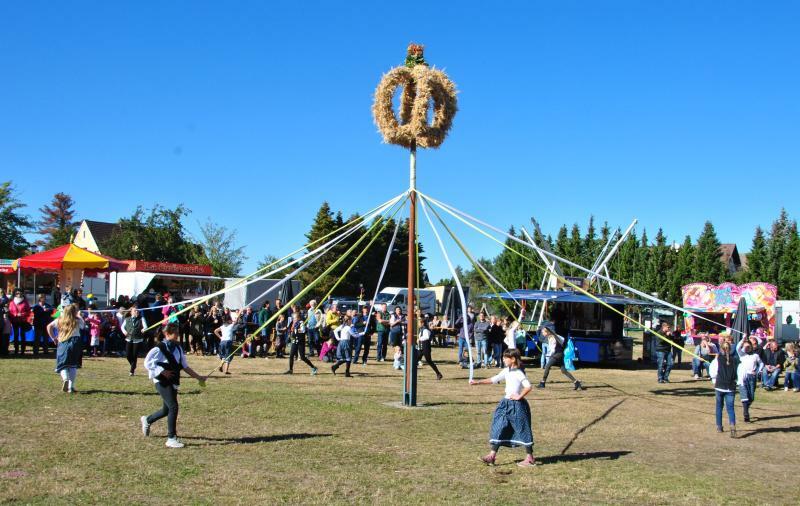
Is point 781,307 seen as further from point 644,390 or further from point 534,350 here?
point 644,390

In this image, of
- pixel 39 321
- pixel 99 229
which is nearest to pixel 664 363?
pixel 39 321

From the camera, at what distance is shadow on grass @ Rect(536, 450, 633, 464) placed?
905 cm

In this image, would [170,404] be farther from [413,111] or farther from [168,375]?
[413,111]

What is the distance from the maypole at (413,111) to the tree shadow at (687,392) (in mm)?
7534

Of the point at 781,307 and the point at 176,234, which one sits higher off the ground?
the point at 176,234

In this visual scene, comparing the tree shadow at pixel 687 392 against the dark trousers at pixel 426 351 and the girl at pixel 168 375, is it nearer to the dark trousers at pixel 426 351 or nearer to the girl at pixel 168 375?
the dark trousers at pixel 426 351

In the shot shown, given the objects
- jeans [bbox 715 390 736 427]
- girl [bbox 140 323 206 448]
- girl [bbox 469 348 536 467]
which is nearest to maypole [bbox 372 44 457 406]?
girl [bbox 469 348 536 467]

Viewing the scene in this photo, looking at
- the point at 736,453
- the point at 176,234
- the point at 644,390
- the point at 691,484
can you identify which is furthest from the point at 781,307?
the point at 176,234

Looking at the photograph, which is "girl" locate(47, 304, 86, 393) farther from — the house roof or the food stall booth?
the house roof

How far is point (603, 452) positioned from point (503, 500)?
10.1 feet

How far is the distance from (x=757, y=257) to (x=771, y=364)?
31.2 m

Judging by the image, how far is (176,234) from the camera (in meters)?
55.4

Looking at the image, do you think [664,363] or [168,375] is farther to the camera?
[664,363]

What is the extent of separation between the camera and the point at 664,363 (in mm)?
19281
